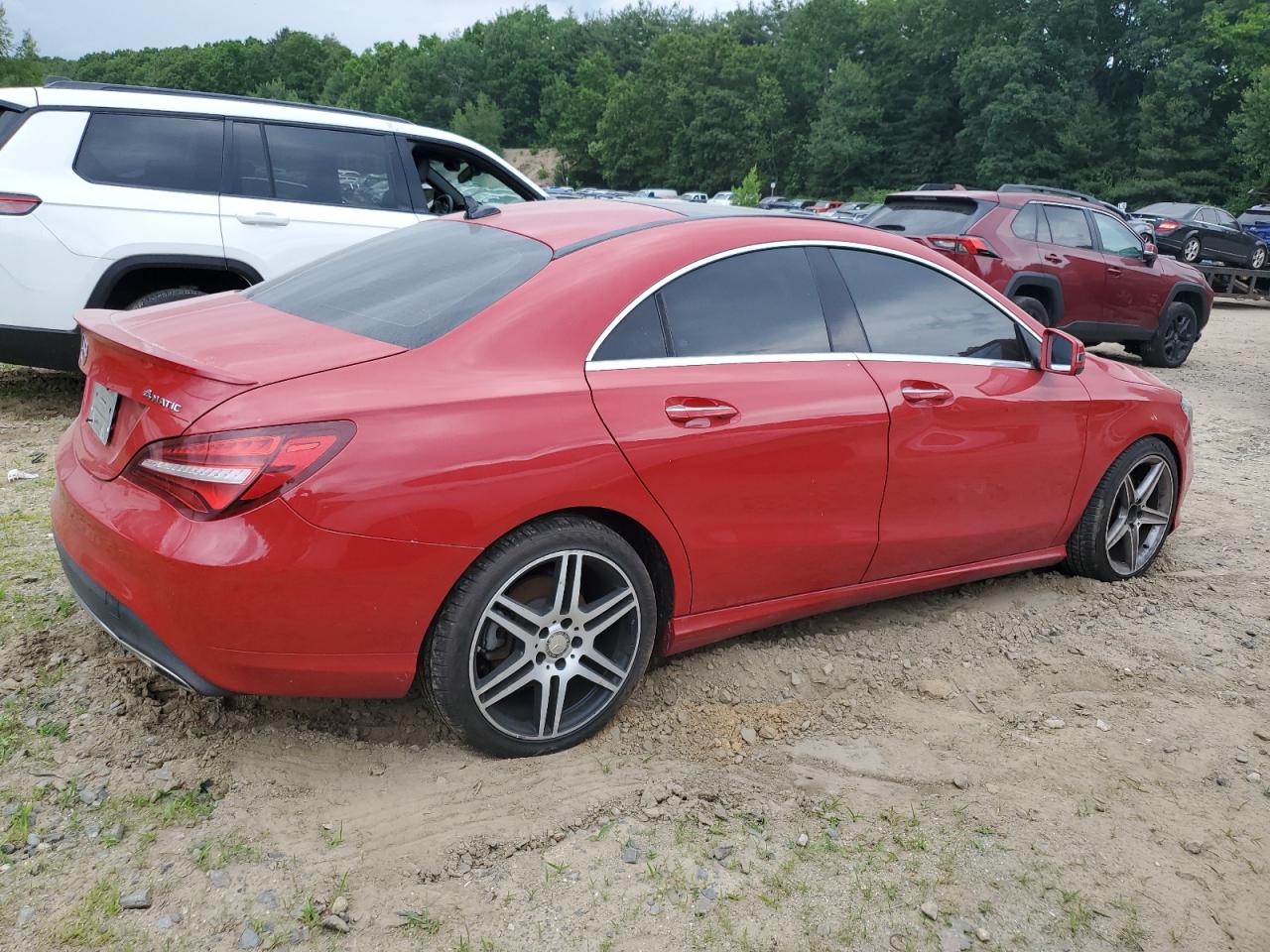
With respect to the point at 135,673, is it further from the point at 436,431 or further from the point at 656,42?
the point at 656,42

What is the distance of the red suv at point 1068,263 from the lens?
961cm

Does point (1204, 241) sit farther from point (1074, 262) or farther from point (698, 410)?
point (698, 410)

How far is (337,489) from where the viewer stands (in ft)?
8.51

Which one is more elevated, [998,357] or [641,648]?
[998,357]

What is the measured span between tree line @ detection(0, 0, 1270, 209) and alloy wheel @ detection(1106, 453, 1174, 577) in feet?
152

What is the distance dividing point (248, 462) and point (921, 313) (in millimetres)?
2508

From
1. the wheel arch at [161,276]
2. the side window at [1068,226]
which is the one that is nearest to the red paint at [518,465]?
the wheel arch at [161,276]

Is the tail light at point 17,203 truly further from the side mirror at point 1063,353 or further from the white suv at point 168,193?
the side mirror at point 1063,353

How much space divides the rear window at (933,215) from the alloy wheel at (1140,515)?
5044 millimetres

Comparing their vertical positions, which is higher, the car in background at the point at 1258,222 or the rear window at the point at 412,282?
the car in background at the point at 1258,222

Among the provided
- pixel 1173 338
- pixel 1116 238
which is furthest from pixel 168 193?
pixel 1173 338

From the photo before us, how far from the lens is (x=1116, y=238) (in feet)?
35.6

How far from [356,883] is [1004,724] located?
217 cm

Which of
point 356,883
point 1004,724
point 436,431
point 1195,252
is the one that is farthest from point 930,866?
point 1195,252
